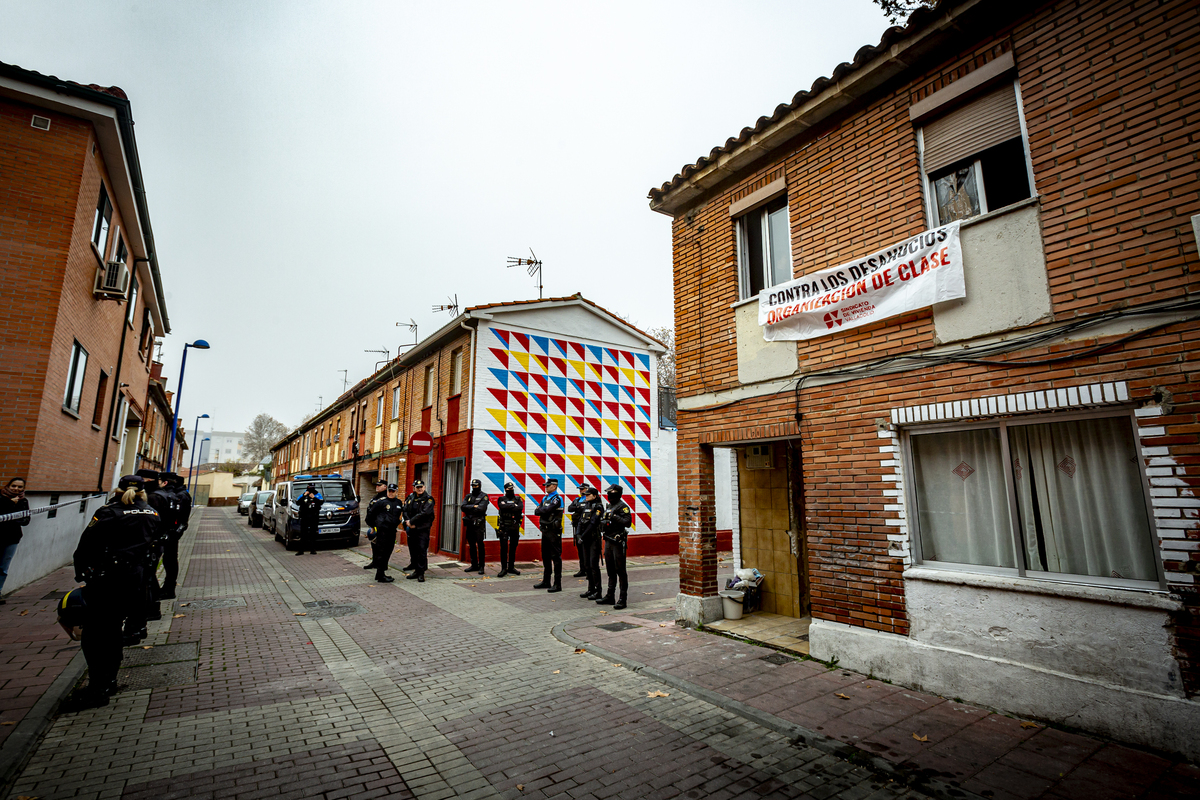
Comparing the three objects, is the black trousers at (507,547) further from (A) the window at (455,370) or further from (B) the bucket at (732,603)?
(B) the bucket at (732,603)

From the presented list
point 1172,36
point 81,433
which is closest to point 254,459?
point 81,433

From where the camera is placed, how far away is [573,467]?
15383mm

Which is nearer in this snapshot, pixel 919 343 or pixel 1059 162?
pixel 1059 162

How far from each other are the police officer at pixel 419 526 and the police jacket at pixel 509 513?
149 centimetres

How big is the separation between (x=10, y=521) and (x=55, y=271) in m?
4.26

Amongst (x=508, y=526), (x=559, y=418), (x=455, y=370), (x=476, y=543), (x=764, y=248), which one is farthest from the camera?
(x=455, y=370)

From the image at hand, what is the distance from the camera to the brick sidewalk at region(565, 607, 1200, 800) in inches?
132

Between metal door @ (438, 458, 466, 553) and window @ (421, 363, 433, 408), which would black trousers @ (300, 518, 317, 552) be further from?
window @ (421, 363, 433, 408)

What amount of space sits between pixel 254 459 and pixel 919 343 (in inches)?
3631

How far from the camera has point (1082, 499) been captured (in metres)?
4.41

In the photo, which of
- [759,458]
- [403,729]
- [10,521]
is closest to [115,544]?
[403,729]

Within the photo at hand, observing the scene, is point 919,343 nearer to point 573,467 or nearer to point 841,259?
point 841,259

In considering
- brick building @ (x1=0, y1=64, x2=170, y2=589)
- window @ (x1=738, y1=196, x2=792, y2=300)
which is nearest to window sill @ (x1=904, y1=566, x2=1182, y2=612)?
window @ (x1=738, y1=196, x2=792, y2=300)

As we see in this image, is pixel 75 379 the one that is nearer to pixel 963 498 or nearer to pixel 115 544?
pixel 115 544
